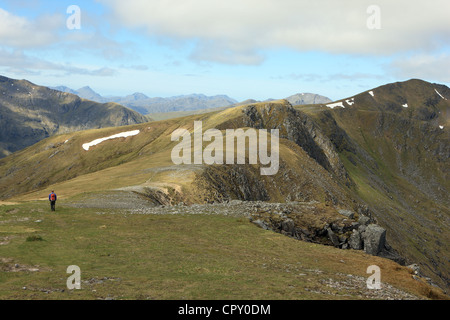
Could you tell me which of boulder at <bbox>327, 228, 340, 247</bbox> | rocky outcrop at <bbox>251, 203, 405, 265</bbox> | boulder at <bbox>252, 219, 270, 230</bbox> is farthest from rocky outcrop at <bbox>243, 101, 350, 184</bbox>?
boulder at <bbox>252, 219, 270, 230</bbox>

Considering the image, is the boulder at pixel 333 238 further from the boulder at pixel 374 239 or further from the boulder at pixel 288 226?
the boulder at pixel 288 226

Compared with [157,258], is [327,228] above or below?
below

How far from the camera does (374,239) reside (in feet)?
138

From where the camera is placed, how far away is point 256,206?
4778cm

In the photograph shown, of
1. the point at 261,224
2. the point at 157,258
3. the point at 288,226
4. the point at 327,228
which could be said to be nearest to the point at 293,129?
the point at 327,228

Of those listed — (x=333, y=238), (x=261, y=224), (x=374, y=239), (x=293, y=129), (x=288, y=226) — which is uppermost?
(x=293, y=129)

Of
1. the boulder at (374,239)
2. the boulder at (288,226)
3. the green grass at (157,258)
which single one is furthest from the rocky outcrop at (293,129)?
the green grass at (157,258)

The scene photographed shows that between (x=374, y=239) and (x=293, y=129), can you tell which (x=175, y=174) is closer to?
(x=374, y=239)

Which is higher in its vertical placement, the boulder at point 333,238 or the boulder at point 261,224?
the boulder at point 261,224

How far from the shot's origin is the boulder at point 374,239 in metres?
41.8

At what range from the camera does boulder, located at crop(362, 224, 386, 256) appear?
137 feet

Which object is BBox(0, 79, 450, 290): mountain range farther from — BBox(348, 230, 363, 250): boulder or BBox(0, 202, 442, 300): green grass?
BBox(0, 202, 442, 300): green grass
